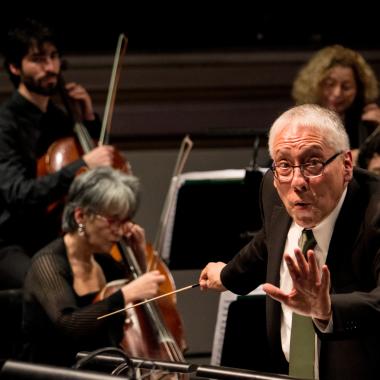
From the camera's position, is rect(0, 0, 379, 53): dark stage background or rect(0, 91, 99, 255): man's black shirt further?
rect(0, 0, 379, 53): dark stage background

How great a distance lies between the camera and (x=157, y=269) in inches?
132

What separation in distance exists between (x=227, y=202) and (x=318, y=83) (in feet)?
2.79

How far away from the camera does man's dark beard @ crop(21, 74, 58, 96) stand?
3705mm

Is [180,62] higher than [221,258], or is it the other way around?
[180,62]

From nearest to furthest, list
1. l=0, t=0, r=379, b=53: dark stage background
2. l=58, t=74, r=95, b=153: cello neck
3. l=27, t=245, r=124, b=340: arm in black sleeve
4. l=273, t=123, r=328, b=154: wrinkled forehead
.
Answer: l=273, t=123, r=328, b=154: wrinkled forehead → l=27, t=245, r=124, b=340: arm in black sleeve → l=58, t=74, r=95, b=153: cello neck → l=0, t=0, r=379, b=53: dark stage background

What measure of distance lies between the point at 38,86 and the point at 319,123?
6.40ft

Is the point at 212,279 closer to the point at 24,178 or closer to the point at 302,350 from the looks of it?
the point at 302,350

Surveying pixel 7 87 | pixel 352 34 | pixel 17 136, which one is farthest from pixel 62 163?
pixel 352 34

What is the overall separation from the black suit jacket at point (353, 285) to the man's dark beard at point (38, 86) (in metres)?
1.80

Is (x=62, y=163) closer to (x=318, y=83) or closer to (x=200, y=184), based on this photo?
(x=200, y=184)

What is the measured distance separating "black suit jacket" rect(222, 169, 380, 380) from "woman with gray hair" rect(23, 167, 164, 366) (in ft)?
3.10

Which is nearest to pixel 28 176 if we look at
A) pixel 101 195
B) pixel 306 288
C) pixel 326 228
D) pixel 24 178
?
pixel 24 178

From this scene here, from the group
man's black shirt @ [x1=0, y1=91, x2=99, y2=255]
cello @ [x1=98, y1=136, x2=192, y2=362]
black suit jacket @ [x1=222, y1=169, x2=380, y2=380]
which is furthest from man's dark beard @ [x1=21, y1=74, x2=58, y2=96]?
black suit jacket @ [x1=222, y1=169, x2=380, y2=380]

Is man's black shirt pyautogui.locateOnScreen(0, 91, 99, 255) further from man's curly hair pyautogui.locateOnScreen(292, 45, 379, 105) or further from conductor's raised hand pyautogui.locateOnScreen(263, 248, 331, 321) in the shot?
conductor's raised hand pyautogui.locateOnScreen(263, 248, 331, 321)
